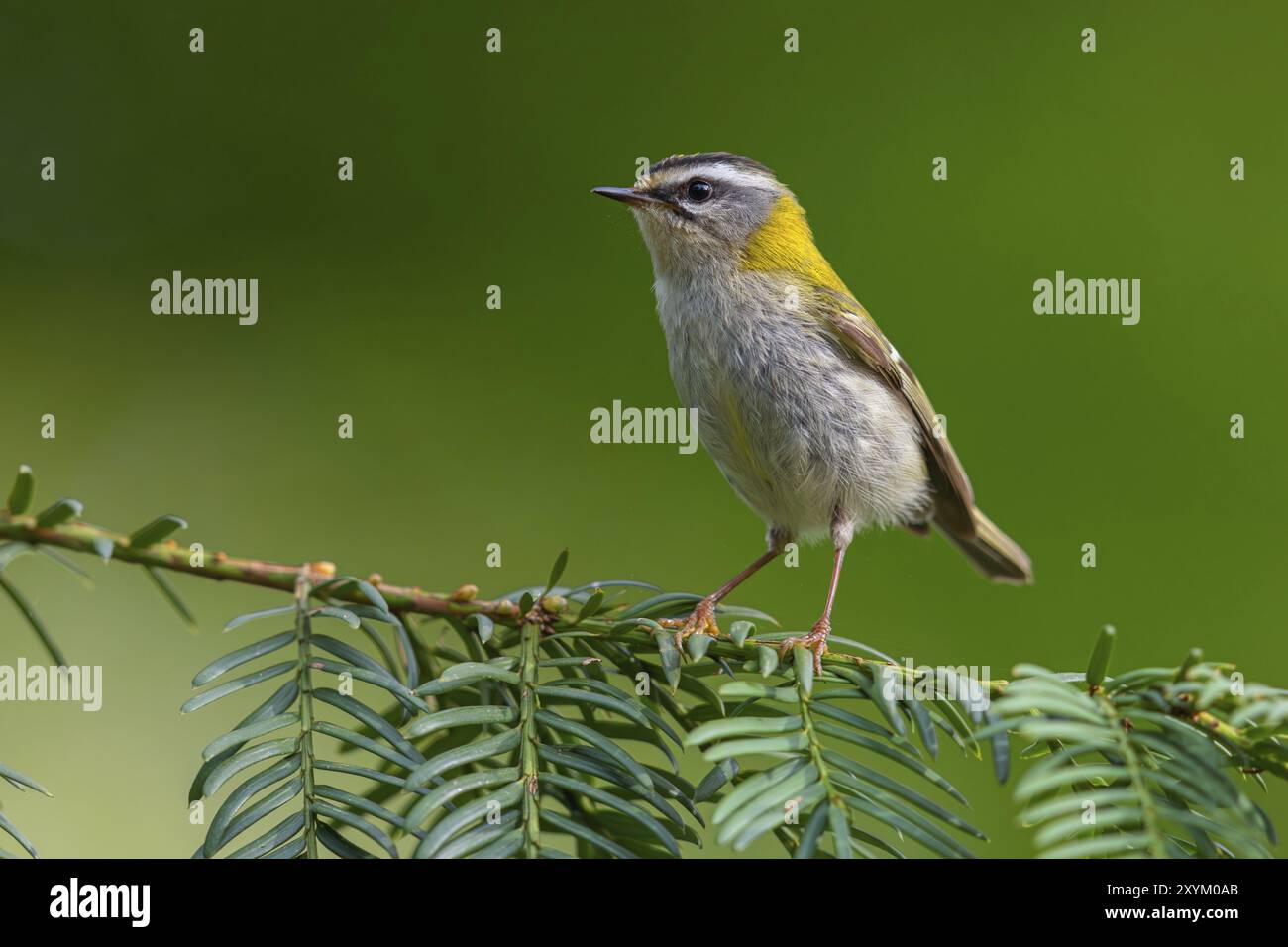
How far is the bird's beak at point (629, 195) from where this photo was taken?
2145 millimetres

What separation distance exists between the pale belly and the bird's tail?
256 millimetres

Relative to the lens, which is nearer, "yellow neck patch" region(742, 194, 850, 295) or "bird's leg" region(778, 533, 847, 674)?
"bird's leg" region(778, 533, 847, 674)

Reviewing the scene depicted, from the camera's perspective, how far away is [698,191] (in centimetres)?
226

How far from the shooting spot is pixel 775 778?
86 centimetres

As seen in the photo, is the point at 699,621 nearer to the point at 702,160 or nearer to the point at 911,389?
the point at 911,389

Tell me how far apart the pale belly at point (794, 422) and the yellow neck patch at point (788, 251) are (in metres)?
0.21

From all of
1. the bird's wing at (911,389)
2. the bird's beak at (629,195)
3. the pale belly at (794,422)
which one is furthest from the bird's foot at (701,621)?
the bird's beak at (629,195)

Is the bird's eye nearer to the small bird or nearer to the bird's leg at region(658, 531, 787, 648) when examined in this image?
the small bird

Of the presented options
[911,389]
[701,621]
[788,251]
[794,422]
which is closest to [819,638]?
[701,621]

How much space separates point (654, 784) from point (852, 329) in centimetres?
123

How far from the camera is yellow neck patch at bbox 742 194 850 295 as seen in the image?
2.16 m

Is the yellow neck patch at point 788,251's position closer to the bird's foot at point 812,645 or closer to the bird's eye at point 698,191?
the bird's eye at point 698,191

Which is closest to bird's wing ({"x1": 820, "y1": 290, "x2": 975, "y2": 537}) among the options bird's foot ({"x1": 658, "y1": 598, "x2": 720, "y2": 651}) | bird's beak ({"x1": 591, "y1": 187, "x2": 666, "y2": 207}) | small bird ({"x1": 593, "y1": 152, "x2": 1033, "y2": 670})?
small bird ({"x1": 593, "y1": 152, "x2": 1033, "y2": 670})

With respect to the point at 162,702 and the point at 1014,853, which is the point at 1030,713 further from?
the point at 162,702
